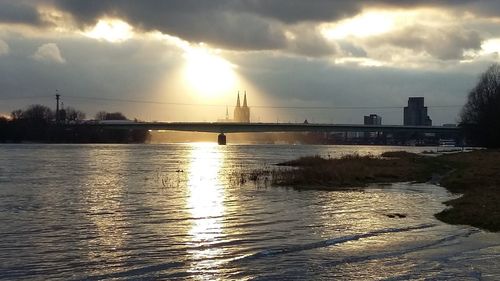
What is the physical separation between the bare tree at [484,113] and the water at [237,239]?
87.2 meters

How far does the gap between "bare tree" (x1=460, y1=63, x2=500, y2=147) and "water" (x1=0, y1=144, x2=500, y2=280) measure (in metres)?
87.2

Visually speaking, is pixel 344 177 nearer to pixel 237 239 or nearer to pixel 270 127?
pixel 237 239

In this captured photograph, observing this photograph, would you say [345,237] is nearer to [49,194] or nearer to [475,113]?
[49,194]

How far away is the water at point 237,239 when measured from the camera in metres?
15.2

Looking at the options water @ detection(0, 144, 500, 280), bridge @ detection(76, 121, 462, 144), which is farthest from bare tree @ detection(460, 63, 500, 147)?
water @ detection(0, 144, 500, 280)

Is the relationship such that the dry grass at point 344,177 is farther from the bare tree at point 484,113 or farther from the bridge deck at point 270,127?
the bridge deck at point 270,127

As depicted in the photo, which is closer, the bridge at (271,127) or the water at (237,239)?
the water at (237,239)

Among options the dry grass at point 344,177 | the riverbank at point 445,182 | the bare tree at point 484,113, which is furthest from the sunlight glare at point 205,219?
the bare tree at point 484,113

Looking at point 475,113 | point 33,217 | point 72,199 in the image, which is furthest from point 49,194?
point 475,113

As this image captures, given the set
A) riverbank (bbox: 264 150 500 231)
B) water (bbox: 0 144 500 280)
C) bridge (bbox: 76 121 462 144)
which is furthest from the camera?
bridge (bbox: 76 121 462 144)

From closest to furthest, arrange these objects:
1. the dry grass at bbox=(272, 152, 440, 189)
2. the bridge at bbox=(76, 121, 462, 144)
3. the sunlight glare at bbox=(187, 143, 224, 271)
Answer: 1. the sunlight glare at bbox=(187, 143, 224, 271)
2. the dry grass at bbox=(272, 152, 440, 189)
3. the bridge at bbox=(76, 121, 462, 144)

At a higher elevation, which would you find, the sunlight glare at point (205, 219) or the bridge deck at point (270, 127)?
the bridge deck at point (270, 127)

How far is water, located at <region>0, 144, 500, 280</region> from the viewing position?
15.2m

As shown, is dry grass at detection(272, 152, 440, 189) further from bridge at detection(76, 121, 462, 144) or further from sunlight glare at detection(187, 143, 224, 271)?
bridge at detection(76, 121, 462, 144)
